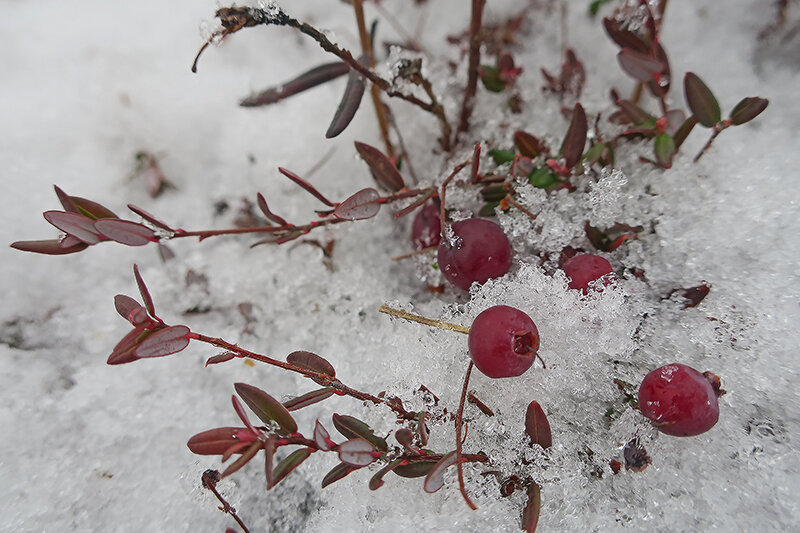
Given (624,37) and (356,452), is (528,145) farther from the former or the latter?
(356,452)

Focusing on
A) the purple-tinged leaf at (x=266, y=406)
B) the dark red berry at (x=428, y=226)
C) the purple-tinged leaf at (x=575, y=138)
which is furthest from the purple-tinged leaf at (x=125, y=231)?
the purple-tinged leaf at (x=575, y=138)

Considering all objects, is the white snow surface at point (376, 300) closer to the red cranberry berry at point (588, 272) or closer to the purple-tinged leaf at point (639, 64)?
the red cranberry berry at point (588, 272)

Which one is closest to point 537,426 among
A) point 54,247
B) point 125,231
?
point 125,231

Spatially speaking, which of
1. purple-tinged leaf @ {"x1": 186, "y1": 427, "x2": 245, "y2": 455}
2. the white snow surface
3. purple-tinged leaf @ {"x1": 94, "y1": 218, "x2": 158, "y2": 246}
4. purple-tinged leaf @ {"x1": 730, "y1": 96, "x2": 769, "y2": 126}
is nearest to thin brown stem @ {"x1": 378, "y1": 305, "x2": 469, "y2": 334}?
the white snow surface

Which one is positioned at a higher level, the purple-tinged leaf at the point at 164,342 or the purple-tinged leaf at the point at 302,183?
the purple-tinged leaf at the point at 302,183

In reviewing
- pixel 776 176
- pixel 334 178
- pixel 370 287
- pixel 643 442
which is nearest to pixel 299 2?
pixel 334 178

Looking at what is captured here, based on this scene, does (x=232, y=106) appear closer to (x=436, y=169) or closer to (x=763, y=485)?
(x=436, y=169)
